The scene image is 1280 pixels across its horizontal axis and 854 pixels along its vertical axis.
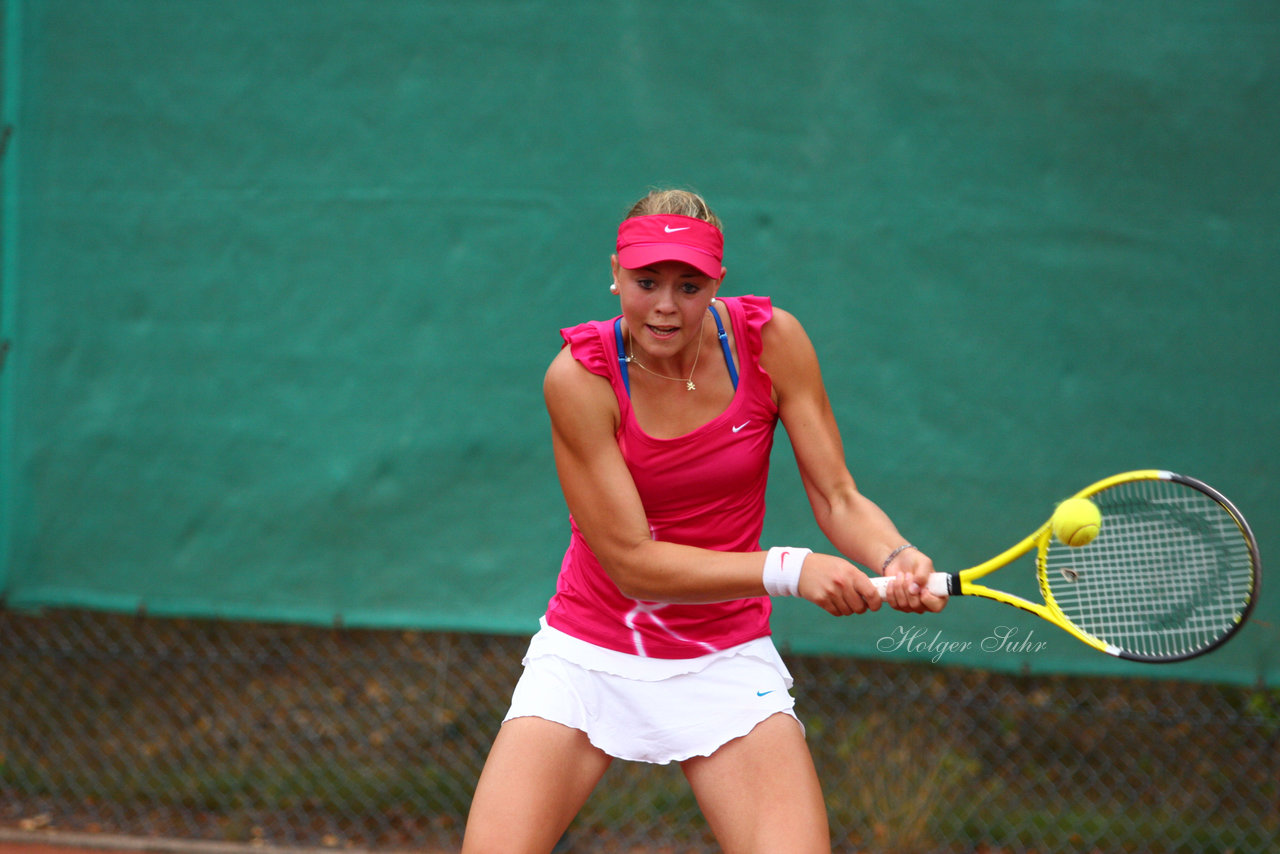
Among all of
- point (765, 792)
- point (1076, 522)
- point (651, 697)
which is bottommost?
point (765, 792)

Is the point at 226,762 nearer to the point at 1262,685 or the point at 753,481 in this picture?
the point at 753,481

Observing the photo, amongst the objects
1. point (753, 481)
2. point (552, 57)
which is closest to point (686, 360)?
point (753, 481)

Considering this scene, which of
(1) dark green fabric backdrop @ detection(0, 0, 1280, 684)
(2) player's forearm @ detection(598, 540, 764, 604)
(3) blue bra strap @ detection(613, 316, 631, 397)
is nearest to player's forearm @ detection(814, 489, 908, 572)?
(2) player's forearm @ detection(598, 540, 764, 604)

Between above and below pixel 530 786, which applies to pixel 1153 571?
above

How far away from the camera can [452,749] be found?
13.5 feet

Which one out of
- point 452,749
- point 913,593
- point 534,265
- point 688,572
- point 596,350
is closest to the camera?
point 913,593

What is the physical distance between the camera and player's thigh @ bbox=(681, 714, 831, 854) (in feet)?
6.86

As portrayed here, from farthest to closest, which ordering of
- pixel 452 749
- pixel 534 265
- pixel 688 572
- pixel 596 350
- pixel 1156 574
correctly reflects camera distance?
pixel 452 749, pixel 534 265, pixel 1156 574, pixel 596 350, pixel 688 572

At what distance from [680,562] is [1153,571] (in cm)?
98

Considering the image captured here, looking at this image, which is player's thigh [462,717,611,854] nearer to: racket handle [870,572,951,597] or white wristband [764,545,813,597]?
white wristband [764,545,813,597]

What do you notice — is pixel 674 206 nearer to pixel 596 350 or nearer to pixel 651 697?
pixel 596 350

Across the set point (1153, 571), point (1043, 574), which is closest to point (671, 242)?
point (1043, 574)

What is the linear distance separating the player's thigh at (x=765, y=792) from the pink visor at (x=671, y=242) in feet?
2.88

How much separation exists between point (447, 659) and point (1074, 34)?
2.98 m
